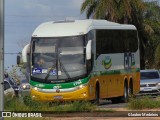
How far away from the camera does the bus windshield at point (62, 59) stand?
23.6 meters

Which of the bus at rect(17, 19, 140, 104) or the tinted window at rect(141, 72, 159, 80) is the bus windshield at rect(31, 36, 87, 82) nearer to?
the bus at rect(17, 19, 140, 104)

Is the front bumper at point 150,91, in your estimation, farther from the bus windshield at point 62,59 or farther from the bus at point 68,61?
the bus windshield at point 62,59

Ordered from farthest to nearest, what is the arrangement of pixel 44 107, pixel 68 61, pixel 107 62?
pixel 107 62 < pixel 68 61 < pixel 44 107

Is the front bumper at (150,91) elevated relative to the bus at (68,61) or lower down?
lower down

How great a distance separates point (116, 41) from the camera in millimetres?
27172

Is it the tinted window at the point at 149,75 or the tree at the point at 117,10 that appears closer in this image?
the tinted window at the point at 149,75

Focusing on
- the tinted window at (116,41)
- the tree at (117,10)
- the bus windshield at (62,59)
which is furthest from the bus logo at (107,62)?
the tree at (117,10)

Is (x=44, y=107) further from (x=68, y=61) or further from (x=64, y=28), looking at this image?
(x=64, y=28)

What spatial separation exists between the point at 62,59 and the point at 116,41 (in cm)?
444

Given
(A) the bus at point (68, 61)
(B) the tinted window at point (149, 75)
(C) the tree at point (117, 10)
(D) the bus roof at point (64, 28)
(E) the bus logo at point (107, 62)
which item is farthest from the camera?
(C) the tree at point (117, 10)

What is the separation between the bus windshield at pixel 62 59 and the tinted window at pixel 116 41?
63.5 inches

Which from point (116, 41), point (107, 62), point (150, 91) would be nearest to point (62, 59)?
point (107, 62)

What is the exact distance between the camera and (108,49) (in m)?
26.1

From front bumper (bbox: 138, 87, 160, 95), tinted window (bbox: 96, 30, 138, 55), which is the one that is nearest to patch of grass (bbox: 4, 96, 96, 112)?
tinted window (bbox: 96, 30, 138, 55)
